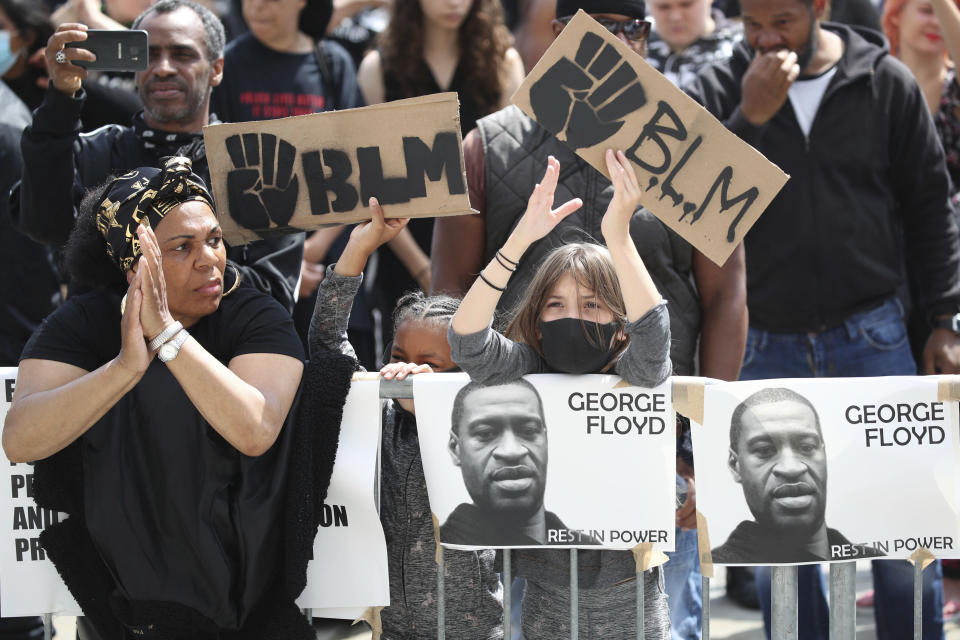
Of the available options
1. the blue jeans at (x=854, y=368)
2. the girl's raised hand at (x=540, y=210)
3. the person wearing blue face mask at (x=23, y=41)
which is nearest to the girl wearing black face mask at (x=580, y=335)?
the girl's raised hand at (x=540, y=210)

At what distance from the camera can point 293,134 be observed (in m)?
3.18

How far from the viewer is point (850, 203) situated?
4324 millimetres

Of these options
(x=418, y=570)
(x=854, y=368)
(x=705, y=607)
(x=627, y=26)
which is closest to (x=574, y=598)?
(x=705, y=607)

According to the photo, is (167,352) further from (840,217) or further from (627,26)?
(840,217)

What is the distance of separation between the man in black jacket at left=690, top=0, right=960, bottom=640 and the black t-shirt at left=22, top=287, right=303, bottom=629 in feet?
7.00

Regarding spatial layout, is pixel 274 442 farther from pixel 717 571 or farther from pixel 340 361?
pixel 717 571

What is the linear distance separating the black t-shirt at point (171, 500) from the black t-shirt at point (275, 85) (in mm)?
2281

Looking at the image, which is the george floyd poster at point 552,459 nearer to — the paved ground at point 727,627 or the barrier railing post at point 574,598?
the barrier railing post at point 574,598

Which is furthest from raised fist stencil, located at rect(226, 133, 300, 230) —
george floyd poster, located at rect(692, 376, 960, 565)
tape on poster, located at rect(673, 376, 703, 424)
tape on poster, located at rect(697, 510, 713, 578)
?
tape on poster, located at rect(697, 510, 713, 578)

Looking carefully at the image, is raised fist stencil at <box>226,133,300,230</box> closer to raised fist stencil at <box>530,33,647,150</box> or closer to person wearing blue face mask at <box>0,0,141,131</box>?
raised fist stencil at <box>530,33,647,150</box>

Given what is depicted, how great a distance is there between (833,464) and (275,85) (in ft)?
9.96

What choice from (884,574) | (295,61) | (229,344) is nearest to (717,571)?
(884,574)

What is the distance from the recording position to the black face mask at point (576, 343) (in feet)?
9.82

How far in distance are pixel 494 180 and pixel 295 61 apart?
6.35ft
